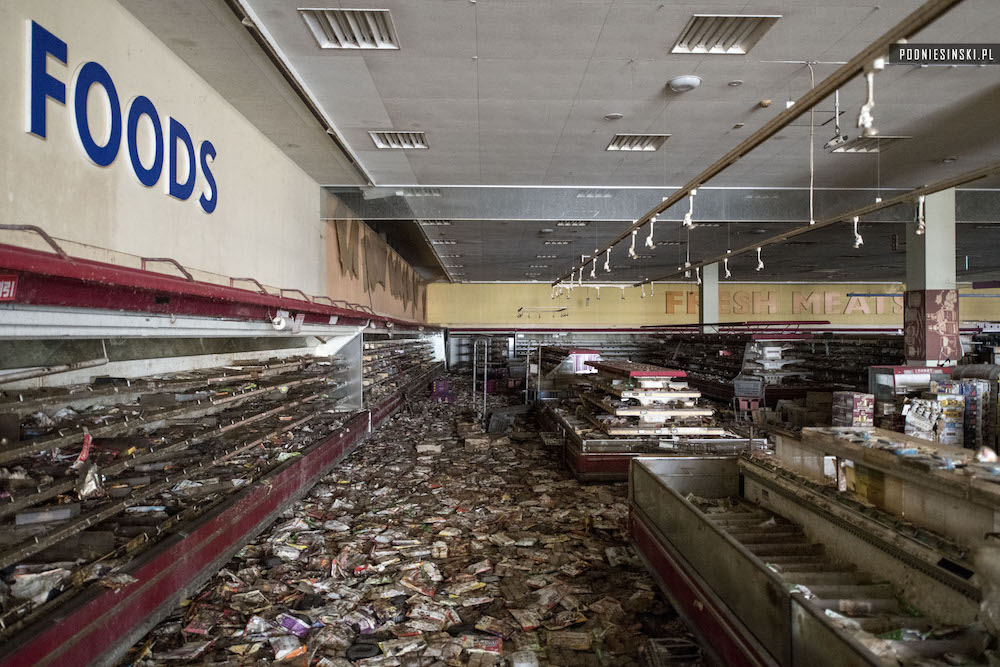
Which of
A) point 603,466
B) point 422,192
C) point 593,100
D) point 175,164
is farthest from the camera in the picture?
point 422,192

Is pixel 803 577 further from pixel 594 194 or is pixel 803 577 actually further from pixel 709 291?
pixel 709 291

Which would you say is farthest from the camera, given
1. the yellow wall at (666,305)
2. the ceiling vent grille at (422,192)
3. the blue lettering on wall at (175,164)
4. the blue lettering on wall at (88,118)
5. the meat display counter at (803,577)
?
the yellow wall at (666,305)

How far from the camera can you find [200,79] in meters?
6.18

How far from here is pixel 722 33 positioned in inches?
216

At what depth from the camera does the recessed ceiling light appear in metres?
6.30

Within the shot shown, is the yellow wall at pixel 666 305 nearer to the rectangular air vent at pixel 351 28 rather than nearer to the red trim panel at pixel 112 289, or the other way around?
the rectangular air vent at pixel 351 28

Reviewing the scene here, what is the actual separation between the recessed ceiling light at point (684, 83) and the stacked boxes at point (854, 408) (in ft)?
16.3

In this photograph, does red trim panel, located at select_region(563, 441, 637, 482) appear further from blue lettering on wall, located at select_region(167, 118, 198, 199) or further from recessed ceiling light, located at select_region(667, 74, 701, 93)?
blue lettering on wall, located at select_region(167, 118, 198, 199)

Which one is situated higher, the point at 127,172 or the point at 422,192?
the point at 422,192

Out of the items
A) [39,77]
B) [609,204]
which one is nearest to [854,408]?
[609,204]

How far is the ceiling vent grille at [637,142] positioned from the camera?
819 cm

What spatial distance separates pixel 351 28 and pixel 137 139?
229 centimetres

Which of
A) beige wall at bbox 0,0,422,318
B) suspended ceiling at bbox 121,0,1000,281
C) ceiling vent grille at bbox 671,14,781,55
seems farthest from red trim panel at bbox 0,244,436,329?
ceiling vent grille at bbox 671,14,781,55

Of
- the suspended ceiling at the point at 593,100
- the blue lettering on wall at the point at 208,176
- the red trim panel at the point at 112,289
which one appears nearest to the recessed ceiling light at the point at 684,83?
the suspended ceiling at the point at 593,100
